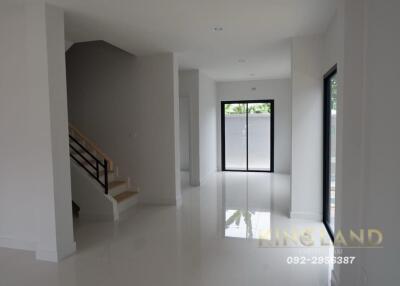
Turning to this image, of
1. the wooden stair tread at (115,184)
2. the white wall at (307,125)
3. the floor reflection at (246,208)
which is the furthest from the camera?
the wooden stair tread at (115,184)

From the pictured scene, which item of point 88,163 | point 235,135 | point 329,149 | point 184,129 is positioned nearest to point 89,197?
point 88,163

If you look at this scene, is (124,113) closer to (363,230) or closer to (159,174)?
(159,174)

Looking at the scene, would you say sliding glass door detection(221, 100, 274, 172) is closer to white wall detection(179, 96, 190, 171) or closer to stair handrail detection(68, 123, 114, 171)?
white wall detection(179, 96, 190, 171)

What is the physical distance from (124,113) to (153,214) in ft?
6.88

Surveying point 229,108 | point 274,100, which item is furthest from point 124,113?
point 274,100

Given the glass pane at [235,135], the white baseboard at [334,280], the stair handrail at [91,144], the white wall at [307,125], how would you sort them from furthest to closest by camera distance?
the glass pane at [235,135] → the stair handrail at [91,144] → the white wall at [307,125] → the white baseboard at [334,280]

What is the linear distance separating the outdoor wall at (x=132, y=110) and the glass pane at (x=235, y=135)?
3895mm

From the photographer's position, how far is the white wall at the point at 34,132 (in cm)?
316

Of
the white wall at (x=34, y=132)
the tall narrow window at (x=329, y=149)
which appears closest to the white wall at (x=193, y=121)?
the tall narrow window at (x=329, y=149)

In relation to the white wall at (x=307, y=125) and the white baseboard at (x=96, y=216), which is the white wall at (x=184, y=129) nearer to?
the white baseboard at (x=96, y=216)

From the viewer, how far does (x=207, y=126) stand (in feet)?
26.3

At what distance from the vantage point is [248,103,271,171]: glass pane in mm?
8906

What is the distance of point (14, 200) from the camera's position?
355cm

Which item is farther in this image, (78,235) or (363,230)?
(78,235)
